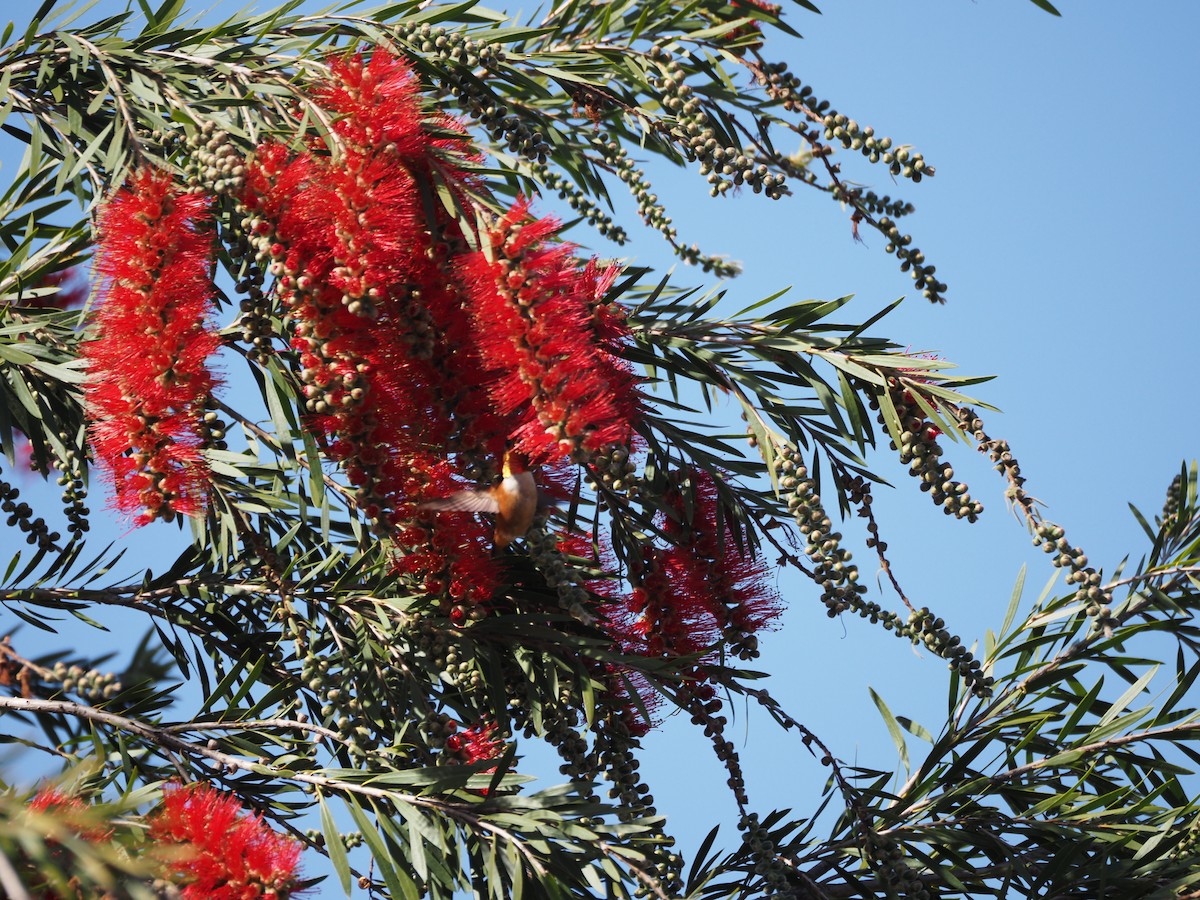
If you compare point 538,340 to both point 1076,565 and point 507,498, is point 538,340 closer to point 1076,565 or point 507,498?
point 507,498

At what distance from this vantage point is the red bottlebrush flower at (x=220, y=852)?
1225 millimetres

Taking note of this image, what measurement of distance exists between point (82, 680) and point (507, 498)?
0.50 meters

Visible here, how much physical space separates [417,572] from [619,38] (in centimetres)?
81

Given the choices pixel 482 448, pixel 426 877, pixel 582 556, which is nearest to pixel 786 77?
pixel 482 448

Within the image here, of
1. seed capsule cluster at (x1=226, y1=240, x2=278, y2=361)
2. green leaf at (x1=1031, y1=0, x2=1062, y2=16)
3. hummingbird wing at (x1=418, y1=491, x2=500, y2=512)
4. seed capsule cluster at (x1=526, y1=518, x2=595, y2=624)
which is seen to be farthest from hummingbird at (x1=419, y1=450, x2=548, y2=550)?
green leaf at (x1=1031, y1=0, x2=1062, y2=16)

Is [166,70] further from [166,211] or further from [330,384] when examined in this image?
[330,384]

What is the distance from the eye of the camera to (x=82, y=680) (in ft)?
4.10

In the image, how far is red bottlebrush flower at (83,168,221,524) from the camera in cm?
134

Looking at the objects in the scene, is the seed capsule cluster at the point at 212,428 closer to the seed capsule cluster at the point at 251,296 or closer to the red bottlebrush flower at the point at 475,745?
the seed capsule cluster at the point at 251,296

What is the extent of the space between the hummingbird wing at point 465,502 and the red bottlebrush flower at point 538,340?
3.8 inches

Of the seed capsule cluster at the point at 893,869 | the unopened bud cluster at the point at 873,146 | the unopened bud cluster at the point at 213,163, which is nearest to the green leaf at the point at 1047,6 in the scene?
the unopened bud cluster at the point at 873,146

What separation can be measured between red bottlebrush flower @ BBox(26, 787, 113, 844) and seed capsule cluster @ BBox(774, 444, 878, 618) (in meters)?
0.80

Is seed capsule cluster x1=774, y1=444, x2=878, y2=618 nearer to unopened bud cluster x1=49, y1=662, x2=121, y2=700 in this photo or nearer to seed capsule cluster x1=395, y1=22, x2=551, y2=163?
seed capsule cluster x1=395, y1=22, x2=551, y2=163

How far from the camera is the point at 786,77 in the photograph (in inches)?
56.7
